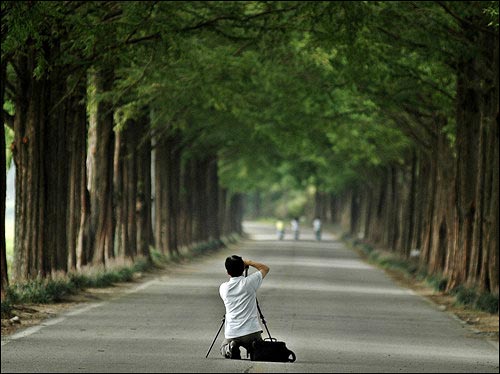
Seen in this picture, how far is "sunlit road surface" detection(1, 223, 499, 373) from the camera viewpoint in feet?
41.9

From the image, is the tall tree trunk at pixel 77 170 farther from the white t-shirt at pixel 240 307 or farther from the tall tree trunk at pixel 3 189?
the white t-shirt at pixel 240 307

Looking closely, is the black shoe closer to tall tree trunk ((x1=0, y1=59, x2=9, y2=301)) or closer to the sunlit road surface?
the sunlit road surface

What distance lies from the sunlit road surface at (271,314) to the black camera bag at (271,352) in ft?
15.2

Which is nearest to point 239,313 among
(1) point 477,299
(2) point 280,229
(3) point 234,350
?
(3) point 234,350

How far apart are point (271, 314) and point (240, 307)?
4666 millimetres

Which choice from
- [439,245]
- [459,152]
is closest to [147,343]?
[459,152]

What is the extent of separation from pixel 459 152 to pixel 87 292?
1923cm

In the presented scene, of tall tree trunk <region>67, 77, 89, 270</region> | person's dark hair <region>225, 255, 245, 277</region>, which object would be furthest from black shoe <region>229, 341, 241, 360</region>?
tall tree trunk <region>67, 77, 89, 270</region>

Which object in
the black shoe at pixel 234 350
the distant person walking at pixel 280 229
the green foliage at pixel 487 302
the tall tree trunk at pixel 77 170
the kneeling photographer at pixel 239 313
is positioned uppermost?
the tall tree trunk at pixel 77 170

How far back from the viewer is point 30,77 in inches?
1078

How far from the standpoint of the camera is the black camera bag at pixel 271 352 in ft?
16.9

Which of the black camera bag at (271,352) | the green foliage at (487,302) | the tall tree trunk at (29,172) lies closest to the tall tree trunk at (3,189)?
the tall tree trunk at (29,172)

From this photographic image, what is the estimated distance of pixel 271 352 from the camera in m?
5.20

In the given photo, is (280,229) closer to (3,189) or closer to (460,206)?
(3,189)
